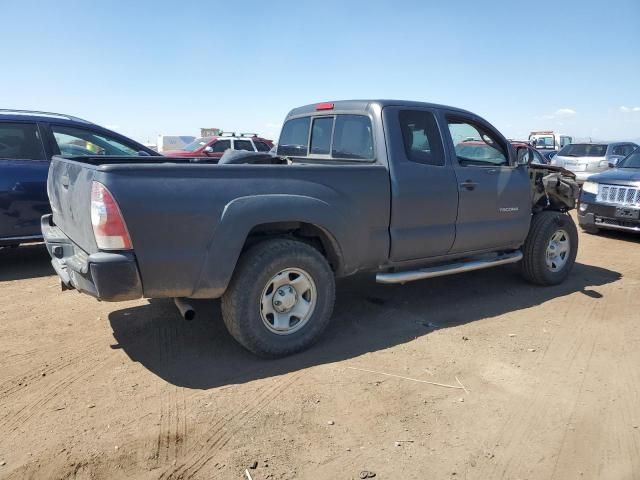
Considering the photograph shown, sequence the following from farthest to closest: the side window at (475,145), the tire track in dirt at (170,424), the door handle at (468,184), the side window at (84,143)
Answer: the side window at (84,143) < the side window at (475,145) < the door handle at (468,184) < the tire track in dirt at (170,424)

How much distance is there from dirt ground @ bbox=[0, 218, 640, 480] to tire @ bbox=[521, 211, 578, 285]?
0.54m

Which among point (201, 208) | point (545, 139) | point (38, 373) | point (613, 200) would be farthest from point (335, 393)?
point (545, 139)

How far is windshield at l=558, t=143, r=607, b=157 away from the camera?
49.9ft

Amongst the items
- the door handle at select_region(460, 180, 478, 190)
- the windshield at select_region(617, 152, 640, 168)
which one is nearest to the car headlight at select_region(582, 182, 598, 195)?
the windshield at select_region(617, 152, 640, 168)

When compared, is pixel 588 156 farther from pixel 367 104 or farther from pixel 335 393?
pixel 335 393

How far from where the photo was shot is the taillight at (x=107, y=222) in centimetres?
298

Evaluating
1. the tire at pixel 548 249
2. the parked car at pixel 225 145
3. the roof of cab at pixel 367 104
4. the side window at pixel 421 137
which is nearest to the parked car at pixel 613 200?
the tire at pixel 548 249

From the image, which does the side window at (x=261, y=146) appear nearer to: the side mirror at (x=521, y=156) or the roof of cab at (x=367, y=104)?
the roof of cab at (x=367, y=104)

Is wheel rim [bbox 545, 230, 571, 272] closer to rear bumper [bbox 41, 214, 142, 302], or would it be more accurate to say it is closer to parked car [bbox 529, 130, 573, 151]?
rear bumper [bbox 41, 214, 142, 302]

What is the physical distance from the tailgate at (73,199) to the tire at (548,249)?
4.45m

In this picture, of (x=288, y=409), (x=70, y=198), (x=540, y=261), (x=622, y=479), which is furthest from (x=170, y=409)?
(x=540, y=261)

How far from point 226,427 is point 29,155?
4.67 metres

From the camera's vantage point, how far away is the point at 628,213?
7.82m

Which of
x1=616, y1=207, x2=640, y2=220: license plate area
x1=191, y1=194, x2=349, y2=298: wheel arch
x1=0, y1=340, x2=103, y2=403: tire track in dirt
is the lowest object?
x1=0, y1=340, x2=103, y2=403: tire track in dirt
